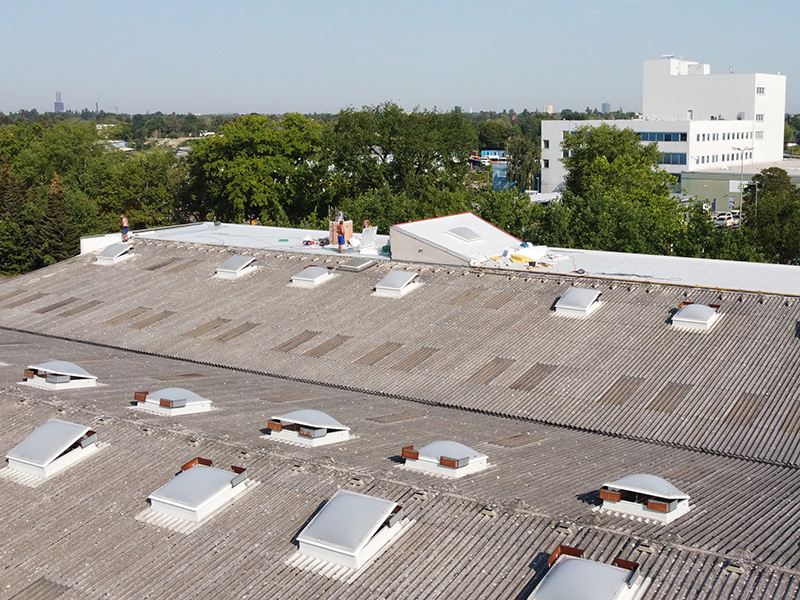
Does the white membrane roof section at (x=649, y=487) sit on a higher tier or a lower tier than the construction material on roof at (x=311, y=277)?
lower

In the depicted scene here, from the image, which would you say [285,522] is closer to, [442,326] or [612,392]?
[612,392]

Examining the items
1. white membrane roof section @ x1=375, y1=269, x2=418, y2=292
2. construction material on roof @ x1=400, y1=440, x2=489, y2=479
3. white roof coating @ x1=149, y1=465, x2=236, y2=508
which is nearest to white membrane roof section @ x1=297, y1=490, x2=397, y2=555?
white roof coating @ x1=149, y1=465, x2=236, y2=508

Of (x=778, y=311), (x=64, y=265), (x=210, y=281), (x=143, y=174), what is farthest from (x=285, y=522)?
(x=143, y=174)

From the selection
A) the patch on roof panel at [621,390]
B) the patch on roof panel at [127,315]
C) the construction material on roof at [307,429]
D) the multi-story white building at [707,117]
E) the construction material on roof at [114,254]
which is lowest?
the patch on roof panel at [621,390]

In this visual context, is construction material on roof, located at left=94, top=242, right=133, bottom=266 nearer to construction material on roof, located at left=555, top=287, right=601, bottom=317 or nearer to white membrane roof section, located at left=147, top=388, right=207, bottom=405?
white membrane roof section, located at left=147, top=388, right=207, bottom=405

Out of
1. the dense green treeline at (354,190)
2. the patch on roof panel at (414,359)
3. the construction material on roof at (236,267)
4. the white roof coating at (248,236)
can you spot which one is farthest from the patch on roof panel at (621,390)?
the dense green treeline at (354,190)

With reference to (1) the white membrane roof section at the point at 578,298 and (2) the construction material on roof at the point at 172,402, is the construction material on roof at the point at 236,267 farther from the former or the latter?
(2) the construction material on roof at the point at 172,402
